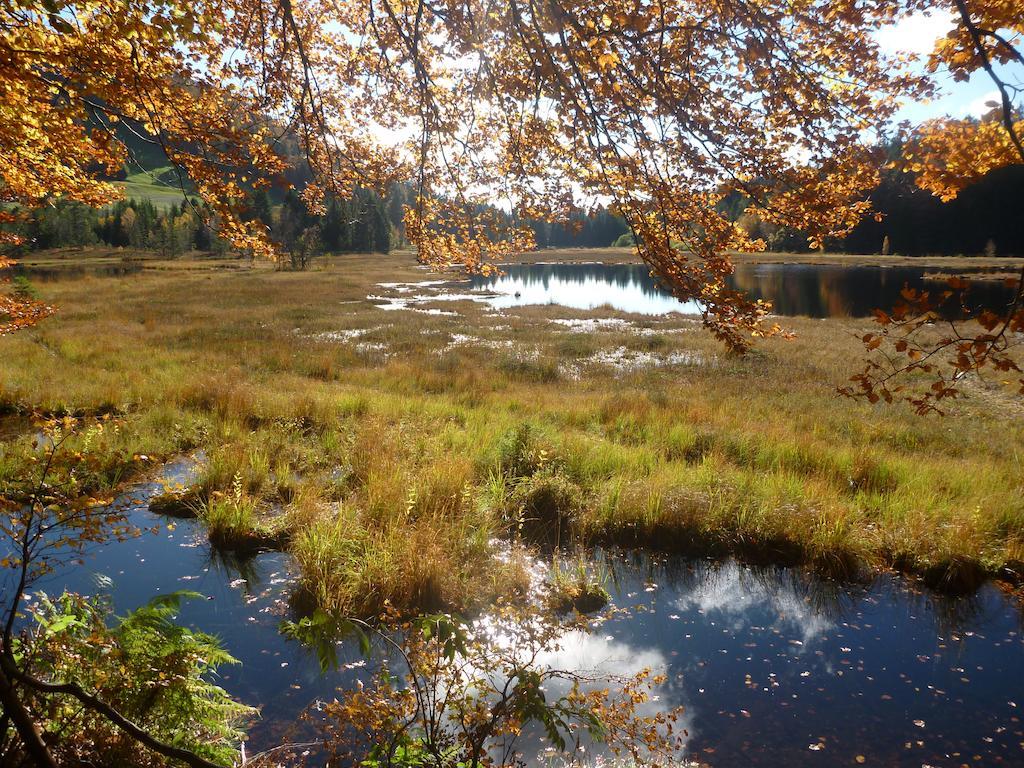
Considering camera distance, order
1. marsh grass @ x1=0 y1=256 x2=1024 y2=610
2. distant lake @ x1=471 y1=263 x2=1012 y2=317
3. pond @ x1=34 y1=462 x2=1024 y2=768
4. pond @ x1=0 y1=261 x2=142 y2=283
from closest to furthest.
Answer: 1. pond @ x1=34 y1=462 x2=1024 y2=768
2. marsh grass @ x1=0 y1=256 x2=1024 y2=610
3. distant lake @ x1=471 y1=263 x2=1012 y2=317
4. pond @ x1=0 y1=261 x2=142 y2=283

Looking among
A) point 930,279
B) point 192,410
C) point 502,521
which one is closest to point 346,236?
point 930,279

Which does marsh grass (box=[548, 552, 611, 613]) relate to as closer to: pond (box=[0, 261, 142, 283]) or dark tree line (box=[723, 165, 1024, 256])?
pond (box=[0, 261, 142, 283])

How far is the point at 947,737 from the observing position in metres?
4.75

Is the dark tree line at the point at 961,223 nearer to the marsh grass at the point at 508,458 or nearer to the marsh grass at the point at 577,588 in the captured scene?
the marsh grass at the point at 508,458

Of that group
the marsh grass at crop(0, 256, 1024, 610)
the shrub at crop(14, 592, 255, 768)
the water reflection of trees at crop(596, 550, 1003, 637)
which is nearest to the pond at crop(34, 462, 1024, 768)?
the water reflection of trees at crop(596, 550, 1003, 637)

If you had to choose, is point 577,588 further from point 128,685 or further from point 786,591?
point 128,685

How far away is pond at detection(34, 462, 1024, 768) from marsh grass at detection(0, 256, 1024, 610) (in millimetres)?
501

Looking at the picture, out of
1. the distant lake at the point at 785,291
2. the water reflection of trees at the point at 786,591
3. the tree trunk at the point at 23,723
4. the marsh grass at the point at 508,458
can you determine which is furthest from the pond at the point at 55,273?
the tree trunk at the point at 23,723

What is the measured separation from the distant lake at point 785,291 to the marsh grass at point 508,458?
1487 centimetres

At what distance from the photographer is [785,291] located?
169ft

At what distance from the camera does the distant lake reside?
40875 mm

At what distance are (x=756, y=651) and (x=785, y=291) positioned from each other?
170 feet

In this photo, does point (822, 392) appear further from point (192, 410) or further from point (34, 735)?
point (34, 735)

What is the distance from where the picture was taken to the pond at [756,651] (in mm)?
4723
